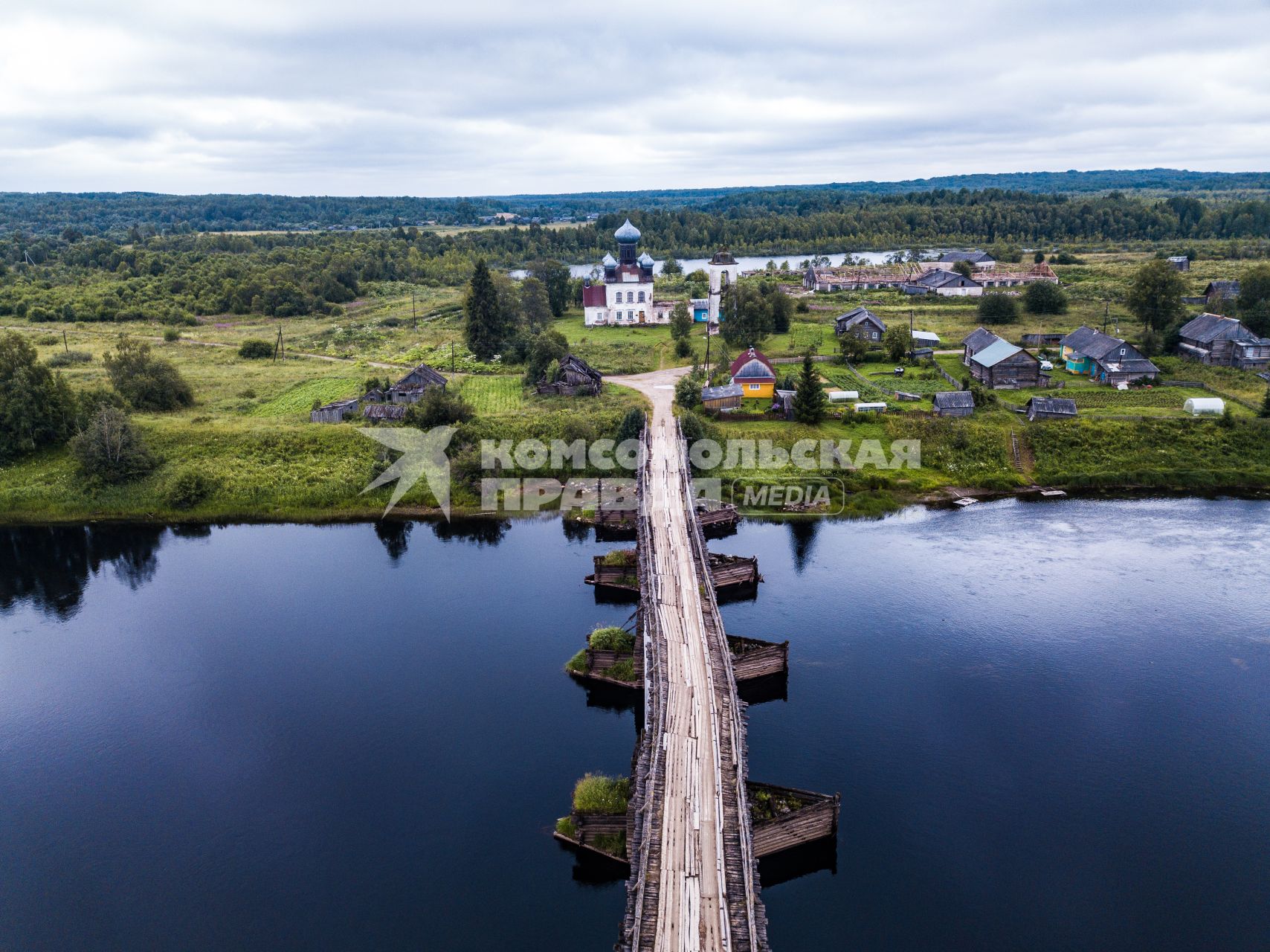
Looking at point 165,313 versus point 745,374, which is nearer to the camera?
point 745,374

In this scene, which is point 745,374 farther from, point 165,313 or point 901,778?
point 165,313

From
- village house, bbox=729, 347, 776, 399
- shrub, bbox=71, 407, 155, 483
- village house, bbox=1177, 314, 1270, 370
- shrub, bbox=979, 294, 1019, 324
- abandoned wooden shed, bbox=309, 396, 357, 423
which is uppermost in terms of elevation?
shrub, bbox=979, 294, 1019, 324

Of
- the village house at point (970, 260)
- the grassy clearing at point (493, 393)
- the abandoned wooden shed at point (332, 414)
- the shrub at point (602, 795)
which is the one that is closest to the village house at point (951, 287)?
the village house at point (970, 260)

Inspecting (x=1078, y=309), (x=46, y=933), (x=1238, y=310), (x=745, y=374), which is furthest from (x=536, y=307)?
(x=46, y=933)

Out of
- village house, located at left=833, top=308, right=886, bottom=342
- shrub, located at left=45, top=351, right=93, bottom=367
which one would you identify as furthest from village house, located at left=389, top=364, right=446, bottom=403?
village house, located at left=833, top=308, right=886, bottom=342

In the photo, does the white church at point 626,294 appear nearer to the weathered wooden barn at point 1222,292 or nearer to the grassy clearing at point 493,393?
the grassy clearing at point 493,393

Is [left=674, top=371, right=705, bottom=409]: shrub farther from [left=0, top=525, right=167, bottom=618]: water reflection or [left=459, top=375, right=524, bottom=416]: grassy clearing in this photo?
[left=0, top=525, right=167, bottom=618]: water reflection

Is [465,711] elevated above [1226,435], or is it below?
below

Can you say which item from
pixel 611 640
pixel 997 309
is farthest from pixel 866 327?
pixel 611 640
